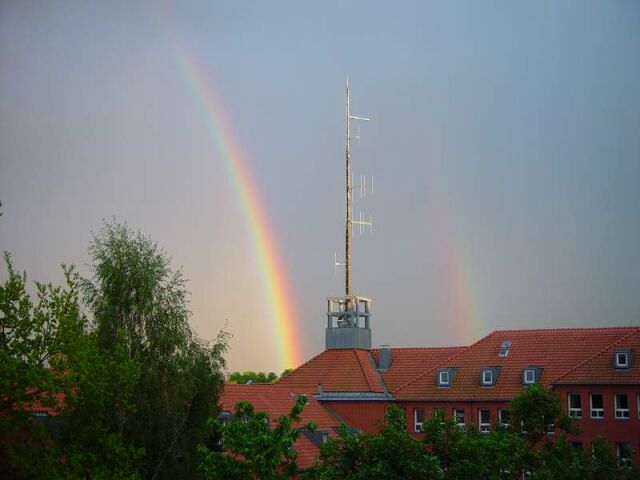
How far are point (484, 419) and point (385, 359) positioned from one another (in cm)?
1039

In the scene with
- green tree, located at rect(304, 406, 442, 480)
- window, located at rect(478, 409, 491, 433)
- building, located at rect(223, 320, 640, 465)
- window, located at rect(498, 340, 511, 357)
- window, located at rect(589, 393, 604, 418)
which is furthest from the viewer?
window, located at rect(498, 340, 511, 357)

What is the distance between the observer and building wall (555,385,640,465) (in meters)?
62.4

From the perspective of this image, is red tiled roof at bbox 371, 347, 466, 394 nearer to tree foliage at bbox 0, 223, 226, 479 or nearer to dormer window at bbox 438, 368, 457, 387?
dormer window at bbox 438, 368, 457, 387

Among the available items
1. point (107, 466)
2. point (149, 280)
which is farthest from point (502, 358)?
point (107, 466)

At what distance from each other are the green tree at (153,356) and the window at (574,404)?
92.2 ft

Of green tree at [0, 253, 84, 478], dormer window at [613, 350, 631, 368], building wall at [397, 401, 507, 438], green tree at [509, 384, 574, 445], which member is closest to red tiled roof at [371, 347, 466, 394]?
building wall at [397, 401, 507, 438]

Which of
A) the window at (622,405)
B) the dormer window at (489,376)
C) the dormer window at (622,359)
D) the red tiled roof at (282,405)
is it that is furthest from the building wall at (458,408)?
the dormer window at (622,359)

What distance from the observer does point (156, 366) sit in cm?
4356

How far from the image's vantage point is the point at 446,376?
71.5m

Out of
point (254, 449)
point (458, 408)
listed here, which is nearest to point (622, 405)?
point (458, 408)

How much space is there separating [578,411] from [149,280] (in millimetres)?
32160

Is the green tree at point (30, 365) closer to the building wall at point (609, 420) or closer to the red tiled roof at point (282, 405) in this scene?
the red tiled roof at point (282, 405)

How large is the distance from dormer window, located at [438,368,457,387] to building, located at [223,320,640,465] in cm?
7

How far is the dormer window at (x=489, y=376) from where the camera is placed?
69.8 metres
